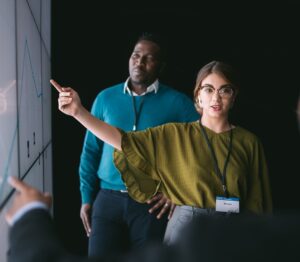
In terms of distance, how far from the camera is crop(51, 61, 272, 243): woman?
5.30 ft

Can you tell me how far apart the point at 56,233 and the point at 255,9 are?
286cm

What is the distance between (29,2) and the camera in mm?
1637

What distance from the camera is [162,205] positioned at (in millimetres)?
1908

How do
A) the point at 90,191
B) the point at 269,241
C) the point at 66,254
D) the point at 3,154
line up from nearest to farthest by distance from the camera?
the point at 269,241 → the point at 66,254 → the point at 3,154 → the point at 90,191

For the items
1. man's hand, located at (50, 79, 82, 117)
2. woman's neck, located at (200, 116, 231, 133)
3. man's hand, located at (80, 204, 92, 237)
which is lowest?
man's hand, located at (80, 204, 92, 237)

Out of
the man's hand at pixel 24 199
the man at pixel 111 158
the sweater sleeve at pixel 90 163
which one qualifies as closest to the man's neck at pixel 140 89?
the man at pixel 111 158

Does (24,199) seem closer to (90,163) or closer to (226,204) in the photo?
(226,204)

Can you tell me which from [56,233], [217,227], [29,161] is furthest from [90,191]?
[217,227]

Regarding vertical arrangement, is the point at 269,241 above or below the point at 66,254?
above

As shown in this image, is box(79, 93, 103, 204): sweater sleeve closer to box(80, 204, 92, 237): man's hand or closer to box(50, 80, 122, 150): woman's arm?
box(80, 204, 92, 237): man's hand

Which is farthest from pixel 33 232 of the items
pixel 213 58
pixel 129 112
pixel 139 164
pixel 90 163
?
pixel 213 58

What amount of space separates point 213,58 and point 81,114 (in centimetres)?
193

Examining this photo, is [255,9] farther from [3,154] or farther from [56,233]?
[56,233]

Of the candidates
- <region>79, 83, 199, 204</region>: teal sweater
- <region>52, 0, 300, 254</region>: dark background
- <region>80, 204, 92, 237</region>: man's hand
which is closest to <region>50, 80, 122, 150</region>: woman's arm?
<region>79, 83, 199, 204</region>: teal sweater
